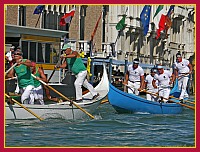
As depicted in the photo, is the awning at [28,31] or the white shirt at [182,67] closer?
the white shirt at [182,67]

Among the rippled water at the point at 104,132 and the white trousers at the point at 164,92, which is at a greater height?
the white trousers at the point at 164,92

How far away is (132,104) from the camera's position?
1547cm

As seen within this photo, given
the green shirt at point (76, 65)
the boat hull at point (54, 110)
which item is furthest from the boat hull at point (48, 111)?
the green shirt at point (76, 65)

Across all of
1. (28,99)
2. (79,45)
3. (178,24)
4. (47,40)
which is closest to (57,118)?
(28,99)

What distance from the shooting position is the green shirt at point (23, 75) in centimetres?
1276

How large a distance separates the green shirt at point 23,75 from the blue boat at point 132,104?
9.07 feet

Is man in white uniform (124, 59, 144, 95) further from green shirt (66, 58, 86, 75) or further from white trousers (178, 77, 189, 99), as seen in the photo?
white trousers (178, 77, 189, 99)

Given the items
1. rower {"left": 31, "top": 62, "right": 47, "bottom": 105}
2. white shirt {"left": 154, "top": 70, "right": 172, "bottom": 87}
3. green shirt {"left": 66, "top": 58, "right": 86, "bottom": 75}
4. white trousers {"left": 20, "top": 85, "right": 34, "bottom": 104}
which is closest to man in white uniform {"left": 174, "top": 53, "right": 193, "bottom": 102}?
white shirt {"left": 154, "top": 70, "right": 172, "bottom": 87}

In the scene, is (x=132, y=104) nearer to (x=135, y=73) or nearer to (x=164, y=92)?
(x=135, y=73)

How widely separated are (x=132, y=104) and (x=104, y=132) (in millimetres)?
3550

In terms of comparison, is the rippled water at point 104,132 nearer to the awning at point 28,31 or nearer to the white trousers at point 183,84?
the white trousers at point 183,84

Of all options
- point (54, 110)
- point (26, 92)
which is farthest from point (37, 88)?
point (54, 110)

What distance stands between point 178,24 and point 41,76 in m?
29.7

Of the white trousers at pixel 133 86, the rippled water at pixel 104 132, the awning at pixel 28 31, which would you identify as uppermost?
the awning at pixel 28 31
